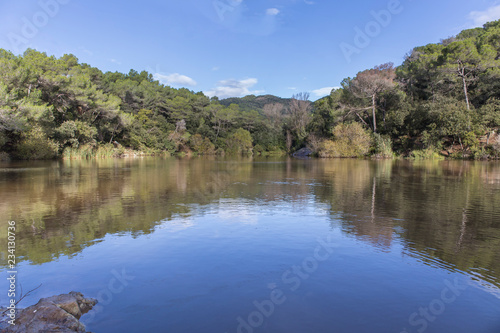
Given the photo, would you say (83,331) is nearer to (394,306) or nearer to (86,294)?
(86,294)

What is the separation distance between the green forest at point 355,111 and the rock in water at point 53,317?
2708cm

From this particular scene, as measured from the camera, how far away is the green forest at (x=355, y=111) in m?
32.1

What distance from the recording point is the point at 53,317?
10.5 ft

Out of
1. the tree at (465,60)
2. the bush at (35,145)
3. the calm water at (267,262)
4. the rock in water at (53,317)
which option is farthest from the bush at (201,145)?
the rock in water at (53,317)

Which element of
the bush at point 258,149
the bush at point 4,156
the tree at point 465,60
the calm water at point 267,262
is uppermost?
the tree at point 465,60

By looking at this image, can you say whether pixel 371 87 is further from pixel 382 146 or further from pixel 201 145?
pixel 201 145

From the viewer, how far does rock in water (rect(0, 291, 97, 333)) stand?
3039 millimetres

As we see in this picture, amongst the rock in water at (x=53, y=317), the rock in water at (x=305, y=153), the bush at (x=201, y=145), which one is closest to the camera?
the rock in water at (x=53, y=317)

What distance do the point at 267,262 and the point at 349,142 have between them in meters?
38.9

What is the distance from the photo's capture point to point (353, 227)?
7102mm

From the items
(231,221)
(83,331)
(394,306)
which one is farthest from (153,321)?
(231,221)

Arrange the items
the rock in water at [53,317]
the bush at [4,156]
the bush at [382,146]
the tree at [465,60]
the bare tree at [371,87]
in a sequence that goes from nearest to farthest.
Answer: the rock in water at [53,317], the bush at [4,156], the tree at [465,60], the bush at [382,146], the bare tree at [371,87]

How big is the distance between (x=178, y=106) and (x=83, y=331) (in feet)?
224

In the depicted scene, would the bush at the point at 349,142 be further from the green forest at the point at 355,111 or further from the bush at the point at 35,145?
the bush at the point at 35,145
